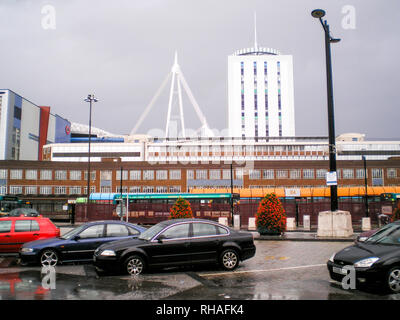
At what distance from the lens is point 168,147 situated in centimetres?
9569

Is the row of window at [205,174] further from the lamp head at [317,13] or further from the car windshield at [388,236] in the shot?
the car windshield at [388,236]

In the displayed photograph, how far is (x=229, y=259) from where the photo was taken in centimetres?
1042

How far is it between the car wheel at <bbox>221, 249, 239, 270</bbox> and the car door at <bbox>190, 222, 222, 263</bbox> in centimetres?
24

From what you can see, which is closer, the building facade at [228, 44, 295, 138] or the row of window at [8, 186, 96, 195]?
the row of window at [8, 186, 96, 195]

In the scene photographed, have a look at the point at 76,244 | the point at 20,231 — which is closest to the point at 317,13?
the point at 76,244

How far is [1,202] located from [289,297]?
134ft

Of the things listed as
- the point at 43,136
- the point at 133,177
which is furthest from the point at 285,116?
the point at 43,136

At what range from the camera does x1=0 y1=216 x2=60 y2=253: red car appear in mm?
12969

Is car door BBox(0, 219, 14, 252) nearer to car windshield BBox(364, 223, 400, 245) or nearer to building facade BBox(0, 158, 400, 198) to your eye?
car windshield BBox(364, 223, 400, 245)

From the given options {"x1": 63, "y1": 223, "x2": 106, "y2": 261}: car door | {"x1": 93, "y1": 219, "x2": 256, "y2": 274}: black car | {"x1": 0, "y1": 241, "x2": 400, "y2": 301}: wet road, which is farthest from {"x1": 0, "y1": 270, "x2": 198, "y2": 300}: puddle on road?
{"x1": 63, "y1": 223, "x2": 106, "y2": 261}: car door

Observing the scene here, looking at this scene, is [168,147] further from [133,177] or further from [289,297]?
[289,297]

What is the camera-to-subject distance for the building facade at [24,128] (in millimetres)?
85812

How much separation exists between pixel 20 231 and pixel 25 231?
0.55 ft

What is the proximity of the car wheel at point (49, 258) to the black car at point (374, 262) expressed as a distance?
806 cm
